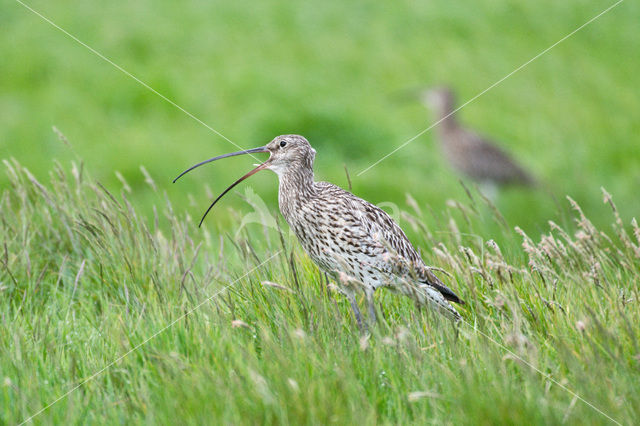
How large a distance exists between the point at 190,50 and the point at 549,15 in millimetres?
7318

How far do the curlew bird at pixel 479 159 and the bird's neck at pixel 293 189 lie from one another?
5.33 meters

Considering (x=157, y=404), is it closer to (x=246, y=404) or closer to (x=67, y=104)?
(x=246, y=404)

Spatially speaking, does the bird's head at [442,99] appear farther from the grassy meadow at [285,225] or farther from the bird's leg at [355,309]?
the bird's leg at [355,309]

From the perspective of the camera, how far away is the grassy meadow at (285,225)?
11.7ft

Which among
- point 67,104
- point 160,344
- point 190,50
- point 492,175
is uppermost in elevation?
point 190,50

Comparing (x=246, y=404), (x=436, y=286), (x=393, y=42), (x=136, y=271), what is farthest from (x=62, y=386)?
(x=393, y=42)

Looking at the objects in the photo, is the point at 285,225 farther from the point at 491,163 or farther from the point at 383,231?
the point at 491,163

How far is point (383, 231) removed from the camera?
14.5 ft

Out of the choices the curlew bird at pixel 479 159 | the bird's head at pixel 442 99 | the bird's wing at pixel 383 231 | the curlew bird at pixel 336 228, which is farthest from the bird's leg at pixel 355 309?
the bird's head at pixel 442 99

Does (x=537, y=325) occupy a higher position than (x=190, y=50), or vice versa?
(x=190, y=50)

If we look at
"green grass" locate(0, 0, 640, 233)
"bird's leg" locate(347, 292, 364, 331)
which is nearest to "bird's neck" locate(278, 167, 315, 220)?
"bird's leg" locate(347, 292, 364, 331)

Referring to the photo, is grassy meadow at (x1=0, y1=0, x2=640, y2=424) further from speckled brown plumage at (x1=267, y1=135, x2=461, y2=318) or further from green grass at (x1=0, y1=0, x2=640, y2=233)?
speckled brown plumage at (x1=267, y1=135, x2=461, y2=318)

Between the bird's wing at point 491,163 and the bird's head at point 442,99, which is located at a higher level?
the bird's head at point 442,99

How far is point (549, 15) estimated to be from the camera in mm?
15594
